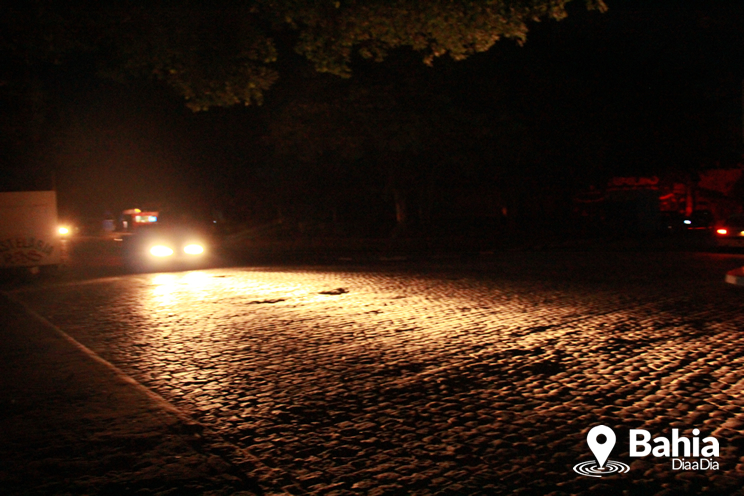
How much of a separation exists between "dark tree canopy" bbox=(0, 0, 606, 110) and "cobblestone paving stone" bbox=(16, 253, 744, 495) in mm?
4963

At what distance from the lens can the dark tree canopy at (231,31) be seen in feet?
45.0

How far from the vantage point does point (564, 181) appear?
37031 millimetres

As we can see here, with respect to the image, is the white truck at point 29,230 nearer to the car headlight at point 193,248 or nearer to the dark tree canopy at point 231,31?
the car headlight at point 193,248

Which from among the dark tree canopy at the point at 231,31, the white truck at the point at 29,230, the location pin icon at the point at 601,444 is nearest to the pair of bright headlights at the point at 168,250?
the white truck at the point at 29,230

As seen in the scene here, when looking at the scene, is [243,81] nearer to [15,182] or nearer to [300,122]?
[15,182]

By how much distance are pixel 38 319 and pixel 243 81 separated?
7.20m

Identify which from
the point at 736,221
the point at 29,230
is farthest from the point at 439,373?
the point at 736,221

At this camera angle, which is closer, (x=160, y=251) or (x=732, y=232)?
(x=732, y=232)

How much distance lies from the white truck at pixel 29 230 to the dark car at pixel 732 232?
2081 cm

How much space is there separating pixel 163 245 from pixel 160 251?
0.93ft

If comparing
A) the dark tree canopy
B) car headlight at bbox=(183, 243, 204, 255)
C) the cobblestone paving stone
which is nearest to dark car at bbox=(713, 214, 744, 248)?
the cobblestone paving stone

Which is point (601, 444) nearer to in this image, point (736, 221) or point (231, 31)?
point (231, 31)

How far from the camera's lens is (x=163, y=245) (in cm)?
2347

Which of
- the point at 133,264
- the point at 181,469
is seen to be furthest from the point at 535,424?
the point at 133,264
